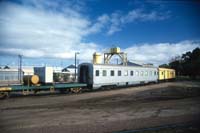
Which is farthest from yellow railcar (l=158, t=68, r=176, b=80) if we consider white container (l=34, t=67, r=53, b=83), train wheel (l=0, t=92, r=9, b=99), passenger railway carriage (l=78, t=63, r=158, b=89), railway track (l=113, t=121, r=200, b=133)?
railway track (l=113, t=121, r=200, b=133)

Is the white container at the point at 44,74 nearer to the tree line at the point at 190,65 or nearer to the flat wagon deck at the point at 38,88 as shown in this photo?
the flat wagon deck at the point at 38,88

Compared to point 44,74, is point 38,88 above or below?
below

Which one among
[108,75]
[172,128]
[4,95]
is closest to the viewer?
[172,128]

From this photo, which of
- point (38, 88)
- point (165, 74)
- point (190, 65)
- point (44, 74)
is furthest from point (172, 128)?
point (190, 65)

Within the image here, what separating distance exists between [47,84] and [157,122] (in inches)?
554

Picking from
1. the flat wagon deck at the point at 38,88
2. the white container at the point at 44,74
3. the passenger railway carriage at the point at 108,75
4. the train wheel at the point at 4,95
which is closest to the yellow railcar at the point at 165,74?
the passenger railway carriage at the point at 108,75

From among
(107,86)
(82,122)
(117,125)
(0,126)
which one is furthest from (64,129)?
(107,86)

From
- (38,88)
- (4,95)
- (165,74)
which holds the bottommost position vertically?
(4,95)

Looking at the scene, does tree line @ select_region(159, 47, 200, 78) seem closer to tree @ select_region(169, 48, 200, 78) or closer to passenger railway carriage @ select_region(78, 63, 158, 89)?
tree @ select_region(169, 48, 200, 78)

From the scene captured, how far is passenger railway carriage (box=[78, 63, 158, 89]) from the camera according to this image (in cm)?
2484

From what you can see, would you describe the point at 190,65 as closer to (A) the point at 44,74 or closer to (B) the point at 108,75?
(B) the point at 108,75

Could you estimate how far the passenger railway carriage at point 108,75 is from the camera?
2484cm

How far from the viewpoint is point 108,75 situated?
26.4 meters

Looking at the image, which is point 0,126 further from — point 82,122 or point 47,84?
point 47,84
